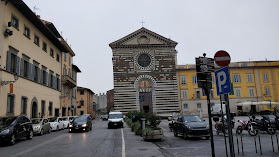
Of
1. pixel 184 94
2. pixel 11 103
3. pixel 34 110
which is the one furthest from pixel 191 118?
pixel 184 94

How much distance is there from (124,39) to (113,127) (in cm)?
2299

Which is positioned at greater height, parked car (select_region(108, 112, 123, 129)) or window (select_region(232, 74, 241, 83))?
window (select_region(232, 74, 241, 83))

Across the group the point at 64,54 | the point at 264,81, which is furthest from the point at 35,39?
the point at 264,81

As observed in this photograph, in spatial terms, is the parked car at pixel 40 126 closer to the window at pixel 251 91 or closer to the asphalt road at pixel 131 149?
the asphalt road at pixel 131 149

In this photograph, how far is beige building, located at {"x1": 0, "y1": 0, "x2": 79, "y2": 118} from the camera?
61.4ft

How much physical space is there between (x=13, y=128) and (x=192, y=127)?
10216mm

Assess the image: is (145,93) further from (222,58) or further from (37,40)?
(222,58)

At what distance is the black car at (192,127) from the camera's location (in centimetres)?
1309

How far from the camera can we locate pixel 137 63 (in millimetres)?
43938

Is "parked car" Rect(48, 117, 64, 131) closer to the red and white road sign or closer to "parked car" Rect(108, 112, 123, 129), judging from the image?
"parked car" Rect(108, 112, 123, 129)

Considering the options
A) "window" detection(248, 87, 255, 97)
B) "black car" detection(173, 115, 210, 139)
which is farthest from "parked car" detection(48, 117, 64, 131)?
"window" detection(248, 87, 255, 97)

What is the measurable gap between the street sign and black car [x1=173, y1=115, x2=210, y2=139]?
24.7ft

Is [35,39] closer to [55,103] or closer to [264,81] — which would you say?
[55,103]

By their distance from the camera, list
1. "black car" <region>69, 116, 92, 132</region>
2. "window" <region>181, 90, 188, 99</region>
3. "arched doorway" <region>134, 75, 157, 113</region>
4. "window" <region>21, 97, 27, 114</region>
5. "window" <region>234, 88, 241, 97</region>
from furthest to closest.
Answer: "window" <region>234, 88, 241, 97</region> < "window" <region>181, 90, 188, 99</region> < "arched doorway" <region>134, 75, 157, 113</region> < "window" <region>21, 97, 27, 114</region> < "black car" <region>69, 116, 92, 132</region>
